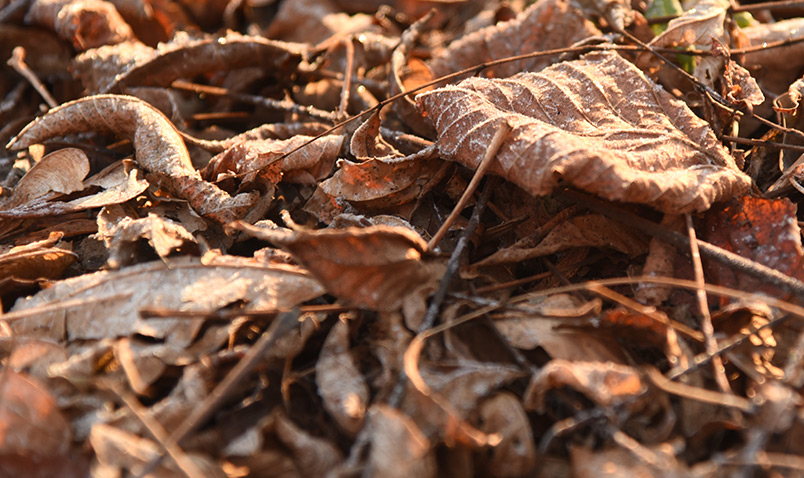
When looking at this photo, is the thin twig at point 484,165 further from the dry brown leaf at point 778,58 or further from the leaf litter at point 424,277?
the dry brown leaf at point 778,58

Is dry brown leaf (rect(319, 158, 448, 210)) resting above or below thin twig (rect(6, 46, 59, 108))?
below

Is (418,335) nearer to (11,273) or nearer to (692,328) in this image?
(692,328)

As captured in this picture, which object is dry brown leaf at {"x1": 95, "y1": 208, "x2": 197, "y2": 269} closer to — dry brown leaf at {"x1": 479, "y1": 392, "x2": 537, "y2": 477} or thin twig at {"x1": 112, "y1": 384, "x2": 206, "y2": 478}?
thin twig at {"x1": 112, "y1": 384, "x2": 206, "y2": 478}

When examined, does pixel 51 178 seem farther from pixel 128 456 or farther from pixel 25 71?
pixel 128 456

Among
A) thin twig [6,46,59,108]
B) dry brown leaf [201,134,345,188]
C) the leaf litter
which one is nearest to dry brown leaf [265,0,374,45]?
the leaf litter

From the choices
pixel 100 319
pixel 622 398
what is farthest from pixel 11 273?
pixel 622 398

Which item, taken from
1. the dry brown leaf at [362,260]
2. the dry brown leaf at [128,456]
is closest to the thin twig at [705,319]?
the dry brown leaf at [362,260]
